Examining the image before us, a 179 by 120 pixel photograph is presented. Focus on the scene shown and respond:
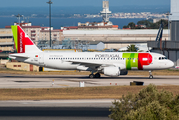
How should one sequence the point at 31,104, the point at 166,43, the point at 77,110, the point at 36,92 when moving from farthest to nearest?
the point at 166,43 → the point at 36,92 → the point at 31,104 → the point at 77,110

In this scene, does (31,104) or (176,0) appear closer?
(31,104)

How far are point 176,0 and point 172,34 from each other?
9.24 metres

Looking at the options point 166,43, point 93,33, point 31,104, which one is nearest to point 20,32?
point 31,104

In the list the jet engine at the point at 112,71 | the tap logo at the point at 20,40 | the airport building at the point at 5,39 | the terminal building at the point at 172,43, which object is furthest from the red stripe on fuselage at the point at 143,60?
the airport building at the point at 5,39

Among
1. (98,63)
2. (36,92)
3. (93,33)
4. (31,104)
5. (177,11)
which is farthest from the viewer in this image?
(93,33)

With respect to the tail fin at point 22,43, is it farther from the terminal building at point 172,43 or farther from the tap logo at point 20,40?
the terminal building at point 172,43

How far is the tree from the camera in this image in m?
15.3

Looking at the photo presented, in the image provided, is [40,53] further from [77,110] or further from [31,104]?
[77,110]

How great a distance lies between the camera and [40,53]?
4791 cm

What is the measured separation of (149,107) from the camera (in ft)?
50.7

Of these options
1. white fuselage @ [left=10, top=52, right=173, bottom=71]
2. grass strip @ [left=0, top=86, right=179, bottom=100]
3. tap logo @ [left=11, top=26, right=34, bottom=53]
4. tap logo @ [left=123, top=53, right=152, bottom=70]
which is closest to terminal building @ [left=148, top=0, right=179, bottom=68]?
white fuselage @ [left=10, top=52, right=173, bottom=71]

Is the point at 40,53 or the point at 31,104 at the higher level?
the point at 40,53

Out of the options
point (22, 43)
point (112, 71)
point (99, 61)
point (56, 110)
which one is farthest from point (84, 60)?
point (56, 110)

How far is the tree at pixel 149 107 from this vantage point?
603 inches
